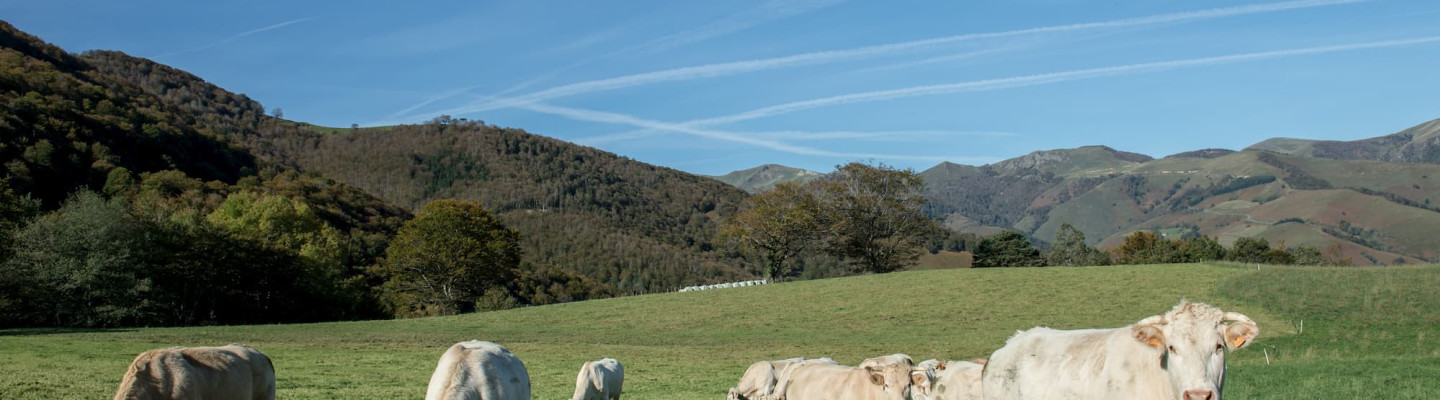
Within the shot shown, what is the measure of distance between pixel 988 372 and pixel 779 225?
226ft

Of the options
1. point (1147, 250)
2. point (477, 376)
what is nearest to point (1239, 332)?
point (477, 376)

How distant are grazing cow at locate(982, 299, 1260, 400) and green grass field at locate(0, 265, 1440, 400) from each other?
463 inches

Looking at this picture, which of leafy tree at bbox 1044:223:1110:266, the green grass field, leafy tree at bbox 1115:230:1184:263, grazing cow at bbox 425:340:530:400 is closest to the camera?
grazing cow at bbox 425:340:530:400

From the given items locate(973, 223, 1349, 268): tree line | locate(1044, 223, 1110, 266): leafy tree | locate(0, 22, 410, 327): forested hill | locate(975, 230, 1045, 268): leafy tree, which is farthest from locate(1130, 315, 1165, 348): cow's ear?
locate(1044, 223, 1110, 266): leafy tree

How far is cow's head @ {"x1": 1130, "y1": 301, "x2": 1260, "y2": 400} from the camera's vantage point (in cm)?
632

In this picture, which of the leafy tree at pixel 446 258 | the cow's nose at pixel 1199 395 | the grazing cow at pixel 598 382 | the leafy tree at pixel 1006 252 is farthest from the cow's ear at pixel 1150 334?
the leafy tree at pixel 1006 252

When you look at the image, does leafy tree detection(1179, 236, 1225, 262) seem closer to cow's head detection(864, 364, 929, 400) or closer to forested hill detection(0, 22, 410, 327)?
forested hill detection(0, 22, 410, 327)

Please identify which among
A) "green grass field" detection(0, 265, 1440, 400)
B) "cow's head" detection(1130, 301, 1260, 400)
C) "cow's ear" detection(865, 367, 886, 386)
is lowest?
"green grass field" detection(0, 265, 1440, 400)

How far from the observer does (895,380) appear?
11.5 meters

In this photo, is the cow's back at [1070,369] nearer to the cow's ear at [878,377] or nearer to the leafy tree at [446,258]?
the cow's ear at [878,377]

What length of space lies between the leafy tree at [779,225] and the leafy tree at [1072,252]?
5051 cm

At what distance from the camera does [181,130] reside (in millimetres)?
112312

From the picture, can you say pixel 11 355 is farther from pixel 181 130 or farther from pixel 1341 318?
pixel 181 130

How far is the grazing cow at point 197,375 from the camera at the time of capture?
30.9 ft
